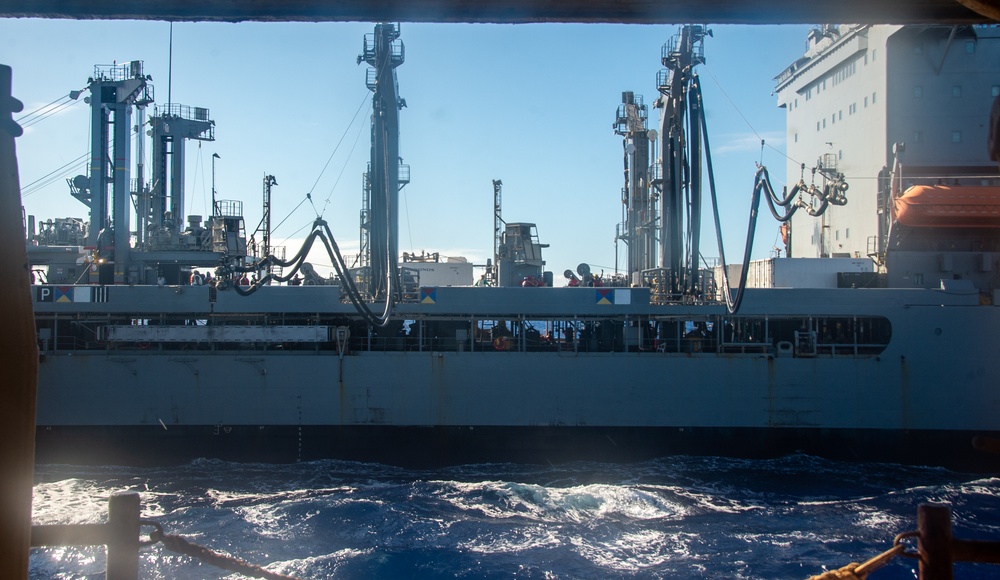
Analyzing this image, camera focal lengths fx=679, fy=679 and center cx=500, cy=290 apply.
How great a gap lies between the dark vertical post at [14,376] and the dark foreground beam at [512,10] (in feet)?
3.90

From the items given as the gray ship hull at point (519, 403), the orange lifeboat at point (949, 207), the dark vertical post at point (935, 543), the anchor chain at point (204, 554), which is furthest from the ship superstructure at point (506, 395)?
the dark vertical post at point (935, 543)

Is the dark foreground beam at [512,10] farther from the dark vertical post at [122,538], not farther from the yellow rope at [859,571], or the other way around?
the yellow rope at [859,571]

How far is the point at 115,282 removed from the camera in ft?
64.2

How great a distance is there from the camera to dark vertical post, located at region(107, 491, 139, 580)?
3.12 metres

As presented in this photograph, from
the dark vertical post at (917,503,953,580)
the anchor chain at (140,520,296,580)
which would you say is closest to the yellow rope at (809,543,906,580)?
the dark vertical post at (917,503,953,580)

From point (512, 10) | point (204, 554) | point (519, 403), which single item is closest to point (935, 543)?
point (512, 10)

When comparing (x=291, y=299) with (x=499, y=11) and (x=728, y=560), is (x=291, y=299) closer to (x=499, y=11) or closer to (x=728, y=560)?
(x=728, y=560)

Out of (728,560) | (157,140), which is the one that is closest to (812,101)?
(728,560)

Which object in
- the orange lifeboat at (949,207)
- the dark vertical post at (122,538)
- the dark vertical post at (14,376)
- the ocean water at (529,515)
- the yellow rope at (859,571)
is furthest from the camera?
the orange lifeboat at (949,207)

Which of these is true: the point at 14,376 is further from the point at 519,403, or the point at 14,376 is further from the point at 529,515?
the point at 519,403

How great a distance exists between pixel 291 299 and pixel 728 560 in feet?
37.3

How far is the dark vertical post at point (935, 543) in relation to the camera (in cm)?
293

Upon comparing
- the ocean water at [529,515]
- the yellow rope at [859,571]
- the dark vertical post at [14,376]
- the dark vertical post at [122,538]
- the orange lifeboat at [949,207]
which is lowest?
the ocean water at [529,515]

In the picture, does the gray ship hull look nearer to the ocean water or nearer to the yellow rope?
the ocean water
